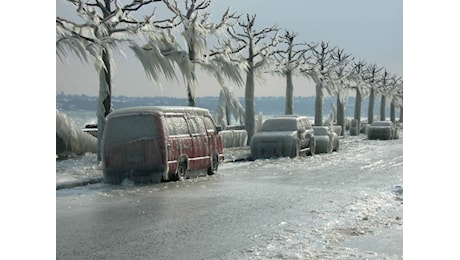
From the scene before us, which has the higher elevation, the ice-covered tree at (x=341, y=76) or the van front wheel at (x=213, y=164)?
the ice-covered tree at (x=341, y=76)

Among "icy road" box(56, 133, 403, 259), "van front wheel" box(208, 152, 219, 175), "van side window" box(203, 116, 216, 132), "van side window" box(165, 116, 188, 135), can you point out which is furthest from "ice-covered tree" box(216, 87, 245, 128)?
"icy road" box(56, 133, 403, 259)

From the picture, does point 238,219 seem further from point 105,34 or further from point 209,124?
point 209,124

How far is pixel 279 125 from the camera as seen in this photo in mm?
18000

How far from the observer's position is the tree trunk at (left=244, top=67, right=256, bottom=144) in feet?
36.2

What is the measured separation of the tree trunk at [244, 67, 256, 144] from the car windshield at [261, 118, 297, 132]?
2.30 feet

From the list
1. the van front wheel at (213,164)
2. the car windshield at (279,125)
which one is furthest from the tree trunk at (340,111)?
the car windshield at (279,125)

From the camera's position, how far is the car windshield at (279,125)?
17.6m

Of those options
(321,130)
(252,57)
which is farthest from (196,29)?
(321,130)

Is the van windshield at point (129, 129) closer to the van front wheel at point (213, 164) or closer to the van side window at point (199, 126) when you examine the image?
the van side window at point (199, 126)

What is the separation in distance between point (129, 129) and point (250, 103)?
2192 mm

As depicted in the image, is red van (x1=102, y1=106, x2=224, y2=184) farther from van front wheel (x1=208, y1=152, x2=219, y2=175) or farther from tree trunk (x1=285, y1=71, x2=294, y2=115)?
tree trunk (x1=285, y1=71, x2=294, y2=115)

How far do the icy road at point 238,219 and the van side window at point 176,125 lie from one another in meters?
0.89
